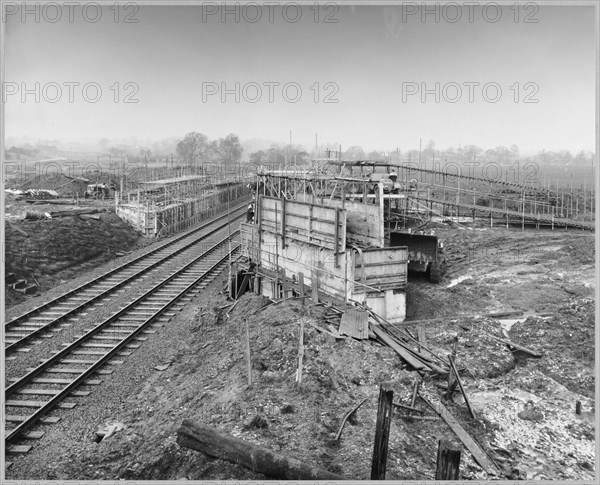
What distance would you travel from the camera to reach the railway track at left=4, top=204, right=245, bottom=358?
14.2m

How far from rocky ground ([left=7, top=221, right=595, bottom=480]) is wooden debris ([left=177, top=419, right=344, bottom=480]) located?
189 millimetres

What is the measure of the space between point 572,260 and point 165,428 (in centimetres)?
1583

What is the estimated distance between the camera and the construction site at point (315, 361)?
759 cm

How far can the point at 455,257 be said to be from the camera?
22.4 metres

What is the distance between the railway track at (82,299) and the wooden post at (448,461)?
11.7 meters

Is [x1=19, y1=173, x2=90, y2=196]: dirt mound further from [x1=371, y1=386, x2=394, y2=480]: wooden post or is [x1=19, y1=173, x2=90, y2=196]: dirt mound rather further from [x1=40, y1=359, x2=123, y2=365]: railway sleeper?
[x1=371, y1=386, x2=394, y2=480]: wooden post

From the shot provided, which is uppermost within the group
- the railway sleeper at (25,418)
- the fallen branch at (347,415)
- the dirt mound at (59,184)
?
the dirt mound at (59,184)

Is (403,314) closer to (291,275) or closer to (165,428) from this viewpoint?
(291,275)

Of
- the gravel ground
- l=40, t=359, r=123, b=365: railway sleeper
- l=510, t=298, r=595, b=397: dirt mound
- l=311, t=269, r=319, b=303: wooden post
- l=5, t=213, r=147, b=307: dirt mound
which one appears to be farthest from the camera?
l=5, t=213, r=147, b=307: dirt mound

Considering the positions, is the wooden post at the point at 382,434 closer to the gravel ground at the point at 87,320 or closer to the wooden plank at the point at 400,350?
the wooden plank at the point at 400,350

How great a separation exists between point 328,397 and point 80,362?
22.7ft

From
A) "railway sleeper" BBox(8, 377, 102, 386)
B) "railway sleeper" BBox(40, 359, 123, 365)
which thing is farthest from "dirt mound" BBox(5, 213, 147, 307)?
"railway sleeper" BBox(8, 377, 102, 386)

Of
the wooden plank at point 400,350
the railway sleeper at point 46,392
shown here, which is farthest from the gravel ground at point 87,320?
the wooden plank at point 400,350

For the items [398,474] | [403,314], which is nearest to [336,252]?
[403,314]
